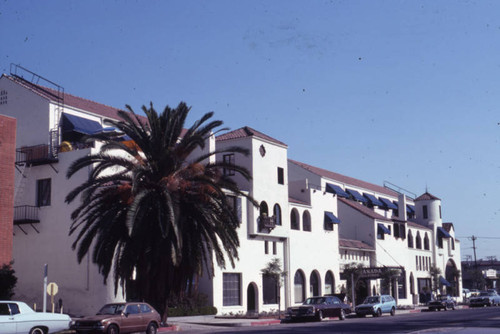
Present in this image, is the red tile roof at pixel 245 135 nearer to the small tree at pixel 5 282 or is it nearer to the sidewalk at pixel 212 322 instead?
the sidewalk at pixel 212 322

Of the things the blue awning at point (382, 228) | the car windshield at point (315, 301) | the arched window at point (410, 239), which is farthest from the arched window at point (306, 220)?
the arched window at point (410, 239)

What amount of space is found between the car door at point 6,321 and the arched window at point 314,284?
36389 millimetres

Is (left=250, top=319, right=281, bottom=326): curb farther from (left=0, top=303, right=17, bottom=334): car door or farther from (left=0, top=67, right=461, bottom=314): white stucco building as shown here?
(left=0, top=303, right=17, bottom=334): car door

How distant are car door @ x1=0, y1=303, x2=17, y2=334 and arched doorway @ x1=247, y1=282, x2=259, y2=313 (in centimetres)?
2801

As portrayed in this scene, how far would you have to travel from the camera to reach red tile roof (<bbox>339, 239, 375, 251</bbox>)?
6140 centimetres

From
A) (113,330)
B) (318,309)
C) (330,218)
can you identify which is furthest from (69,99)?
(330,218)

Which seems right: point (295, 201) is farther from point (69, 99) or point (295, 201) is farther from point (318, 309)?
point (69, 99)

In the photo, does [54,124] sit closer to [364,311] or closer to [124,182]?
[124,182]

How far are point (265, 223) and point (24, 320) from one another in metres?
27.5

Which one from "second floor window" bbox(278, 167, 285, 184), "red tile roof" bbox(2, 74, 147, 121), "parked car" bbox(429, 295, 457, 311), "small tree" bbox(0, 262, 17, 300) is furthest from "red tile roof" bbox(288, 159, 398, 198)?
"small tree" bbox(0, 262, 17, 300)

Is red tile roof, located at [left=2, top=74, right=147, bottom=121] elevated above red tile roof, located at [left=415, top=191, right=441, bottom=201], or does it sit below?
→ above

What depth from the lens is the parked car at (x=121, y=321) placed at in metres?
24.5

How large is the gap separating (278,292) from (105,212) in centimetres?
2103

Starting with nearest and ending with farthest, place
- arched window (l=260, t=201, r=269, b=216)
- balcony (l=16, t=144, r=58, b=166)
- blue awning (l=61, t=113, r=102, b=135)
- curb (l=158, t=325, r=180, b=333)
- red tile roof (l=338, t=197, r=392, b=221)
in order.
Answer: curb (l=158, t=325, r=180, b=333), balcony (l=16, t=144, r=58, b=166), blue awning (l=61, t=113, r=102, b=135), arched window (l=260, t=201, r=269, b=216), red tile roof (l=338, t=197, r=392, b=221)
